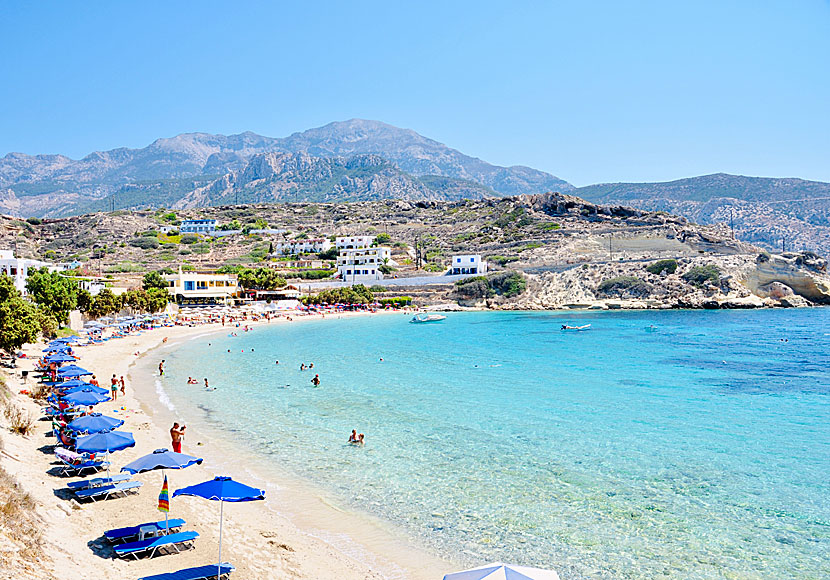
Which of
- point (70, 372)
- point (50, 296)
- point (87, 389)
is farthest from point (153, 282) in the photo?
point (87, 389)

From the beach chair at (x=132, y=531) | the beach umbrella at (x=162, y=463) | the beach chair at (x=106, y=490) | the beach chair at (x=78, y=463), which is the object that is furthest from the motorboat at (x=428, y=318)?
the beach chair at (x=132, y=531)

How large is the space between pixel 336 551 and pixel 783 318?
7186cm

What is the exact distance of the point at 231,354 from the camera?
42906mm

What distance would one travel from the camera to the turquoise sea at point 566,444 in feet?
38.0

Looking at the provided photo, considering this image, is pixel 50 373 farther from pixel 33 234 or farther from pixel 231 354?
pixel 33 234

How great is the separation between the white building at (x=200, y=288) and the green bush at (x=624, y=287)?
176ft

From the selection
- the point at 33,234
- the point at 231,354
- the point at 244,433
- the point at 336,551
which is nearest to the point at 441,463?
the point at 336,551

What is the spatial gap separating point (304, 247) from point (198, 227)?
36.8 m

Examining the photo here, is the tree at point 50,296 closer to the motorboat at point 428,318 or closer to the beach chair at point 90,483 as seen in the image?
the beach chair at point 90,483

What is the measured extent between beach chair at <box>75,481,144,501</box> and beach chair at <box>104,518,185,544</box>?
213 cm

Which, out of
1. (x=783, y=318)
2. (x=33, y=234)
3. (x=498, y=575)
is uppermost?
(x=33, y=234)

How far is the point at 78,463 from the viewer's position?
562 inches

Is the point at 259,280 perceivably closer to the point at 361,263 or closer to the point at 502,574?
the point at 361,263

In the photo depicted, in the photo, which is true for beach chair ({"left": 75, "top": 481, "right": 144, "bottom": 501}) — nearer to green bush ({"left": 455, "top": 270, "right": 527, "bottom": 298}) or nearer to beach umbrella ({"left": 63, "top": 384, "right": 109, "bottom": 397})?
beach umbrella ({"left": 63, "top": 384, "right": 109, "bottom": 397})
